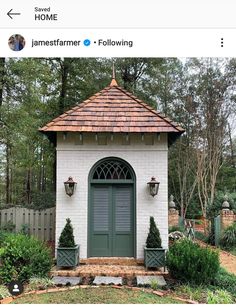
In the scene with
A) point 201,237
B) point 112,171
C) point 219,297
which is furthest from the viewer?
point 201,237

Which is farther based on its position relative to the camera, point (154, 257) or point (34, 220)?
point (34, 220)

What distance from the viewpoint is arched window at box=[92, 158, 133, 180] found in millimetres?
8625

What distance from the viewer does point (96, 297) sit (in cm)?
542

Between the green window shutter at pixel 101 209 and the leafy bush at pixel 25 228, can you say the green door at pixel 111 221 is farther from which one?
the leafy bush at pixel 25 228

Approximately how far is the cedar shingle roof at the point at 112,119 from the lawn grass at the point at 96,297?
396 cm

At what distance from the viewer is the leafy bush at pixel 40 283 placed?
6.12m

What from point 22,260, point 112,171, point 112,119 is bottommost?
point 22,260
